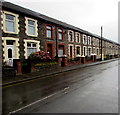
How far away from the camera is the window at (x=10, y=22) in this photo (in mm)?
13659

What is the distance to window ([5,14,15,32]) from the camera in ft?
44.8

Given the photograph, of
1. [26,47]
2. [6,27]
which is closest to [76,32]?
[26,47]

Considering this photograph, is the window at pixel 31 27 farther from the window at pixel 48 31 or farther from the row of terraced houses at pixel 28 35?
the window at pixel 48 31

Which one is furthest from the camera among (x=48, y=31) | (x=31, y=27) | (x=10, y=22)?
(x=48, y=31)

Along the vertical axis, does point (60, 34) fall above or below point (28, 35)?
above

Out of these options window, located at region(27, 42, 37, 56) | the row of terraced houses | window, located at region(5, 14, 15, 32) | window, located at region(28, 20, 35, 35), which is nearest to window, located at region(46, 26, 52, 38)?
the row of terraced houses

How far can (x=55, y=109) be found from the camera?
14.3 feet

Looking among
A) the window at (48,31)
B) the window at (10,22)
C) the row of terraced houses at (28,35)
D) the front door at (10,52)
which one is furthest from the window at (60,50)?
the window at (10,22)

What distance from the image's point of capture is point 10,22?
14.0 meters

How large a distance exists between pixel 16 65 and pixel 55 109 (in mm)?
8441

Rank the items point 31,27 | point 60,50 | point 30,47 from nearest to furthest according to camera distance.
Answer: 1. point 30,47
2. point 31,27
3. point 60,50

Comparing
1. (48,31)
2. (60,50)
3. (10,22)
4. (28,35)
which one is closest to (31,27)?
(28,35)

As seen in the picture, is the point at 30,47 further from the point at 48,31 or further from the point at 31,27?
the point at 48,31

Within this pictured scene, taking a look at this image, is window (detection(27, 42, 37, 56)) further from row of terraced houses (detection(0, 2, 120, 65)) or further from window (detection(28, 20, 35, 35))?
window (detection(28, 20, 35, 35))
